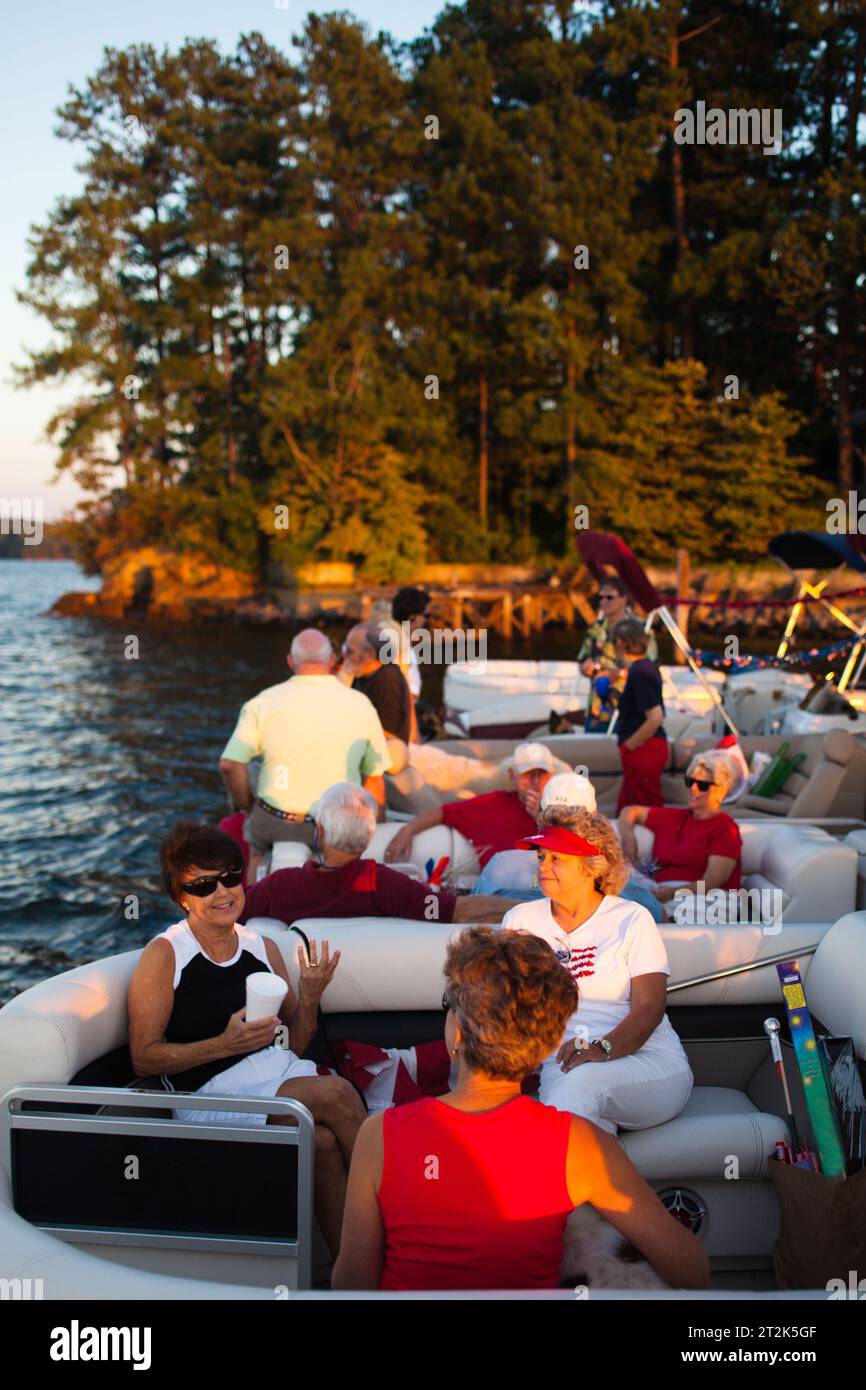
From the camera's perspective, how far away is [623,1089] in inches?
115

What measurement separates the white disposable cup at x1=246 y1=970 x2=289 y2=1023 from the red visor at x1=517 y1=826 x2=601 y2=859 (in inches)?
30.4

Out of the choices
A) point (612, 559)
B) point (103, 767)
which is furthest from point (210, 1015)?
point (103, 767)

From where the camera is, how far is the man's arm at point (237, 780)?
5.13 metres

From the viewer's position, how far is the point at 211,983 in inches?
115

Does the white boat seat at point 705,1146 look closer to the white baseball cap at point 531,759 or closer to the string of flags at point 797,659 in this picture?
the white baseball cap at point 531,759

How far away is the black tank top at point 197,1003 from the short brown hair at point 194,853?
0.13 meters

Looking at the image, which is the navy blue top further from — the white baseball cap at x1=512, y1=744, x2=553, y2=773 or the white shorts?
the white shorts

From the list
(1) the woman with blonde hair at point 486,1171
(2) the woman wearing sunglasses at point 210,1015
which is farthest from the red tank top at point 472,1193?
(2) the woman wearing sunglasses at point 210,1015

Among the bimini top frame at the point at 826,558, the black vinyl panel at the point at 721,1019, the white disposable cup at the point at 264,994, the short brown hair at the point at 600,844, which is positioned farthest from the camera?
the bimini top frame at the point at 826,558

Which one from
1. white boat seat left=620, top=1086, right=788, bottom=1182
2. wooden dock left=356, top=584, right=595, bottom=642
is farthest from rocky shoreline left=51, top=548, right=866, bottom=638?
white boat seat left=620, top=1086, right=788, bottom=1182

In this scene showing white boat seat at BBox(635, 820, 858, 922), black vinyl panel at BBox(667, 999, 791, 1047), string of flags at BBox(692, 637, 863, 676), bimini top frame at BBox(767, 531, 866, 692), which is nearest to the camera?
black vinyl panel at BBox(667, 999, 791, 1047)

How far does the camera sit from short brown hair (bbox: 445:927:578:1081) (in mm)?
2020
